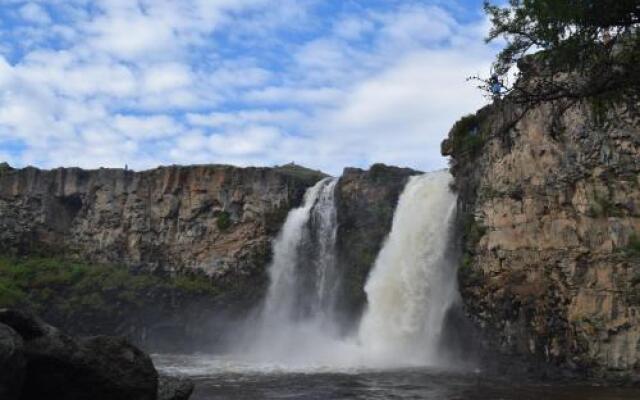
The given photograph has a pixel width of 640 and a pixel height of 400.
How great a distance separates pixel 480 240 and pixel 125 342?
57.3ft

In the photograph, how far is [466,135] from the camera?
29219mm

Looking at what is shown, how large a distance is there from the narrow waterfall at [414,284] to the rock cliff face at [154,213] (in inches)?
383

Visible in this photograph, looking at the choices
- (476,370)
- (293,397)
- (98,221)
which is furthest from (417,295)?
(98,221)

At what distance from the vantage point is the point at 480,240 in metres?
25.9

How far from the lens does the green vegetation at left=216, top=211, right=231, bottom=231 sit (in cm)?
4019

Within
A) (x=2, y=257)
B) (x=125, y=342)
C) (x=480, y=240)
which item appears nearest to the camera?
(x=125, y=342)

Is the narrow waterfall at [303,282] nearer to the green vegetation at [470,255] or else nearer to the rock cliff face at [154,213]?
the rock cliff face at [154,213]

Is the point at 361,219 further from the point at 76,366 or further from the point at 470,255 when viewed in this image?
the point at 76,366

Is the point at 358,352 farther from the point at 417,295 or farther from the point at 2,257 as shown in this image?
the point at 2,257

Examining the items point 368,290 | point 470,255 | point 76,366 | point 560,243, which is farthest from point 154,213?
point 76,366

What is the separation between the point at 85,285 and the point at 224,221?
9.69 metres

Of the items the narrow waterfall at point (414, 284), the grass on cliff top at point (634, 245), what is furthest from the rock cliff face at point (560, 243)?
the narrow waterfall at point (414, 284)

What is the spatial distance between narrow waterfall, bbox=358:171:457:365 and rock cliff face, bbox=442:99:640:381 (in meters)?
2.07

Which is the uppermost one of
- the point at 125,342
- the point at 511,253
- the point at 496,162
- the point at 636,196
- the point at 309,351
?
the point at 496,162
